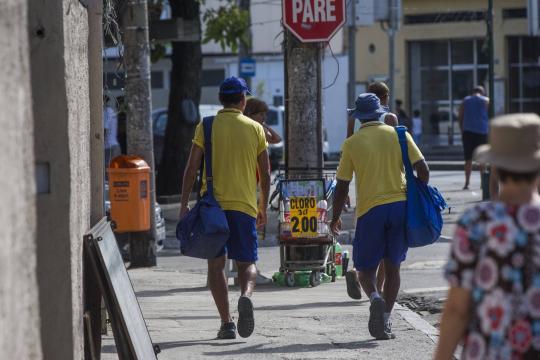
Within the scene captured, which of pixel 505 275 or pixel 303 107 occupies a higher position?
pixel 303 107

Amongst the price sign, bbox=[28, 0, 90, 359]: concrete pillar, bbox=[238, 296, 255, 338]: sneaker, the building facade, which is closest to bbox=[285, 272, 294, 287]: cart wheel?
the price sign

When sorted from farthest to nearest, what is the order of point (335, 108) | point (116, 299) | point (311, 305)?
point (335, 108), point (311, 305), point (116, 299)

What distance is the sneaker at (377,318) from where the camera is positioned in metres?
9.12

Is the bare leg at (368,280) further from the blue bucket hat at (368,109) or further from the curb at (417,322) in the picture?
the blue bucket hat at (368,109)

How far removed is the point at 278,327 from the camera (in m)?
9.87

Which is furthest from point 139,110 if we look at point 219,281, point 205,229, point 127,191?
point 205,229

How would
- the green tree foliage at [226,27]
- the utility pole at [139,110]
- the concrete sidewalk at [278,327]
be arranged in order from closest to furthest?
the concrete sidewalk at [278,327] < the utility pole at [139,110] < the green tree foliage at [226,27]

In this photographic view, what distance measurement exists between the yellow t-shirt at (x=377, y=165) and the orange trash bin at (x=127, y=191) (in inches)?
182

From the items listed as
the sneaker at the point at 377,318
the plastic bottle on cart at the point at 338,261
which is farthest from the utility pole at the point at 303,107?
the sneaker at the point at 377,318

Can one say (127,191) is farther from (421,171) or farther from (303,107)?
(421,171)

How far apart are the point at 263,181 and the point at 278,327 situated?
108 centimetres

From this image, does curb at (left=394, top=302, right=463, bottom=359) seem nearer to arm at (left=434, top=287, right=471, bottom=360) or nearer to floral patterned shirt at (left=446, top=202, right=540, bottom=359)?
arm at (left=434, top=287, right=471, bottom=360)

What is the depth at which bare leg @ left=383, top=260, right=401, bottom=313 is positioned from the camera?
9.48 m

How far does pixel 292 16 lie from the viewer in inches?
496
